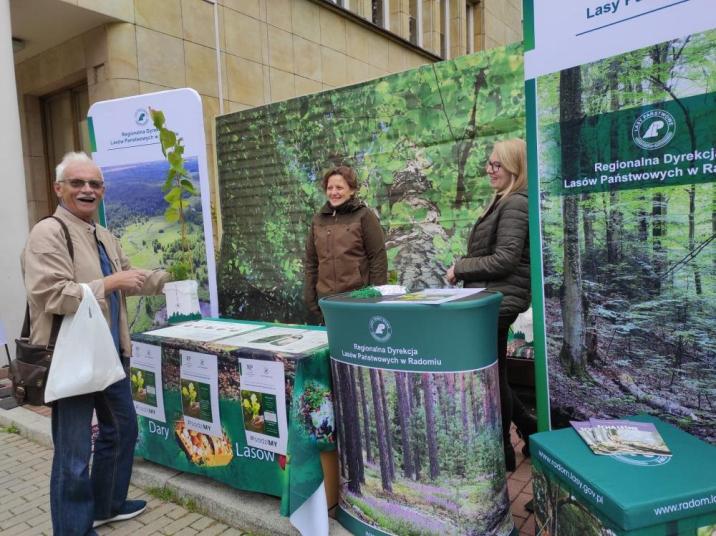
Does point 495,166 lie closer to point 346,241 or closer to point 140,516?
point 346,241

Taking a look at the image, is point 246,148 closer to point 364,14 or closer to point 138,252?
point 138,252

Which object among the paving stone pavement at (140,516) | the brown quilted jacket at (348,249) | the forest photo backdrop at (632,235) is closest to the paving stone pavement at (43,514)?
the paving stone pavement at (140,516)

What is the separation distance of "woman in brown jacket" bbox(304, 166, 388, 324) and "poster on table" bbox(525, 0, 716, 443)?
60.6 inches

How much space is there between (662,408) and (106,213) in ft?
15.9

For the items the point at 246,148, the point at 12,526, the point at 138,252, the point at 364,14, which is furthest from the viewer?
the point at 364,14

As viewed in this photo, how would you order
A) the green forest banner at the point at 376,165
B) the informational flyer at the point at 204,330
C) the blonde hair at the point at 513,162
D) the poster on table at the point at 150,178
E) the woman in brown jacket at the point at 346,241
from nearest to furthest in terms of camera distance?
the blonde hair at the point at 513,162, the informational flyer at the point at 204,330, the woman in brown jacket at the point at 346,241, the poster on table at the point at 150,178, the green forest banner at the point at 376,165

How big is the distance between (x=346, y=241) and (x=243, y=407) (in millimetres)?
1372

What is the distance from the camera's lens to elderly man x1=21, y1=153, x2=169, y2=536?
2328mm

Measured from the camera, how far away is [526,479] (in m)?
2.93

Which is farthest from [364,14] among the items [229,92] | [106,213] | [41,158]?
[106,213]

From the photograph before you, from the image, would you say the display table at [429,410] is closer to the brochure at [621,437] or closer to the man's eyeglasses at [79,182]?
the brochure at [621,437]

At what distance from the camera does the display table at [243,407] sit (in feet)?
7.79

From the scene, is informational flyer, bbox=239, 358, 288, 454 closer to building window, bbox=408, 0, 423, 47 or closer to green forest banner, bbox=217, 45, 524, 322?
green forest banner, bbox=217, 45, 524, 322

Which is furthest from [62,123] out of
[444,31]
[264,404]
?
[444,31]
